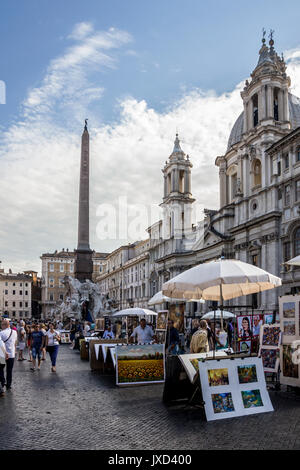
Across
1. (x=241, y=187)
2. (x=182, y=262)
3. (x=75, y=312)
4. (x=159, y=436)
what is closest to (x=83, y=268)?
(x=75, y=312)

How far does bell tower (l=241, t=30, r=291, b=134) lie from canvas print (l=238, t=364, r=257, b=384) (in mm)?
34181

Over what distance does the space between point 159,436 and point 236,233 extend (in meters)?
36.6

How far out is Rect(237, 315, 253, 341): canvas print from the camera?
13836 millimetres

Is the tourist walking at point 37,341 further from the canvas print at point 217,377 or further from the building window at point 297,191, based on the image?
the building window at point 297,191

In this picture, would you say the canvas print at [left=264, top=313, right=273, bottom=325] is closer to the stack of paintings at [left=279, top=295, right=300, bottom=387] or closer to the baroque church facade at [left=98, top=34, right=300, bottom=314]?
the stack of paintings at [left=279, top=295, right=300, bottom=387]

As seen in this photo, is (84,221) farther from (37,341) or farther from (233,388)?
(233,388)

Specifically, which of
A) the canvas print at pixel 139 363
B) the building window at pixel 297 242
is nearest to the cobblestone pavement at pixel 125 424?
the canvas print at pixel 139 363

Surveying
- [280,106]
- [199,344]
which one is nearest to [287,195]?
[280,106]

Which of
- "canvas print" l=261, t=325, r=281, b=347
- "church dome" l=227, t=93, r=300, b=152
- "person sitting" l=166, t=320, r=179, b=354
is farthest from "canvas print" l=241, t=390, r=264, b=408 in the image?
"church dome" l=227, t=93, r=300, b=152

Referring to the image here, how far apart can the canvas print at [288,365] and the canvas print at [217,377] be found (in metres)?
2.51

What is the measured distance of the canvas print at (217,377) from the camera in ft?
26.6

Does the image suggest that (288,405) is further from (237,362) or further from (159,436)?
(159,436)

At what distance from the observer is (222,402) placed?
26.5 ft
